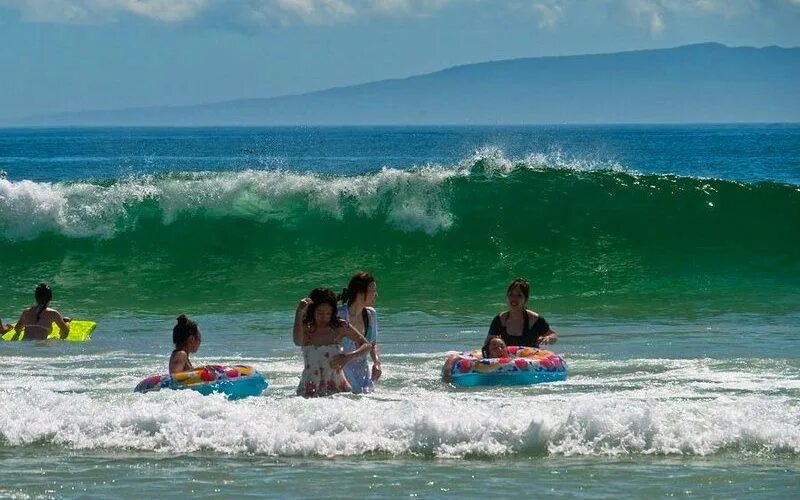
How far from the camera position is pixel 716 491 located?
8086mm

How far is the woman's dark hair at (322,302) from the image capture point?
1055 cm

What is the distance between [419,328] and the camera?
16.0 metres

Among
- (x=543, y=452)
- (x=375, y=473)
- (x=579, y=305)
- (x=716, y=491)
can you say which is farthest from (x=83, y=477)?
(x=579, y=305)

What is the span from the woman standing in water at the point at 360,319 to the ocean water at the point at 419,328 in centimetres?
20

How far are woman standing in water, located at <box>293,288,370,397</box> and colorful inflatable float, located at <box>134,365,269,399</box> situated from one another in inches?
17.5

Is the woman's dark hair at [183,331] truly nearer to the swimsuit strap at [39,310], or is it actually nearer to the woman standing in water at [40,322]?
→ the woman standing in water at [40,322]

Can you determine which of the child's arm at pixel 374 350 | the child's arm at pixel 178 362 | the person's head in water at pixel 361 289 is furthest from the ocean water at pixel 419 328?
the person's head in water at pixel 361 289

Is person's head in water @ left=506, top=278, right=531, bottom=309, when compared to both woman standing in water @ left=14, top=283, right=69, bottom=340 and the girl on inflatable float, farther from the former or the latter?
woman standing in water @ left=14, top=283, right=69, bottom=340

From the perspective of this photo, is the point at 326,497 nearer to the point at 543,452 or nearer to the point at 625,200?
the point at 543,452

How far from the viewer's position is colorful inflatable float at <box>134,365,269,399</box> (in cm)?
1061

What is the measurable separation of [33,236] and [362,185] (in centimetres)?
575

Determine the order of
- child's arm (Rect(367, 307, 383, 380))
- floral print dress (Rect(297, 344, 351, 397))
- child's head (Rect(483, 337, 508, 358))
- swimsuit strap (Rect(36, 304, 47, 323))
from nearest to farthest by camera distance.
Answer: floral print dress (Rect(297, 344, 351, 397)) < child's arm (Rect(367, 307, 383, 380)) < child's head (Rect(483, 337, 508, 358)) < swimsuit strap (Rect(36, 304, 47, 323))

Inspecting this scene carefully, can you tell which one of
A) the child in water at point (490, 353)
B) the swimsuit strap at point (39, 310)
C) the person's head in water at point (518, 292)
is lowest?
the child in water at point (490, 353)

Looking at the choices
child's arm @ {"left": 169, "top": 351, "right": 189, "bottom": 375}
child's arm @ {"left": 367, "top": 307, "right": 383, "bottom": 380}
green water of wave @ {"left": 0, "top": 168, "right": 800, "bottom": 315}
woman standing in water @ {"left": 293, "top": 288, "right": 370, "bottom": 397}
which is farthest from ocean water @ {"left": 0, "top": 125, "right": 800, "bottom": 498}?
child's arm @ {"left": 169, "top": 351, "right": 189, "bottom": 375}
